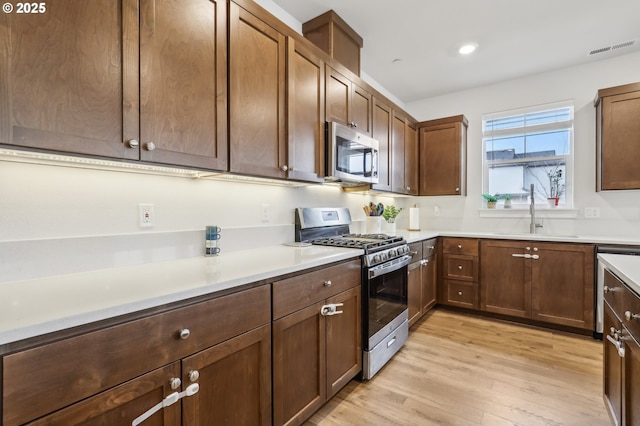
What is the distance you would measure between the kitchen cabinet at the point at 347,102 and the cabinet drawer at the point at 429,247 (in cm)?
129

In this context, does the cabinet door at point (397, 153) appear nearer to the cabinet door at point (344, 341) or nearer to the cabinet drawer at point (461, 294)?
the cabinet drawer at point (461, 294)

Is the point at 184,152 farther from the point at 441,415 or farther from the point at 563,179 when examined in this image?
the point at 563,179

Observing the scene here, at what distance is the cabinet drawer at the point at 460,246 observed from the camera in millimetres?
3174

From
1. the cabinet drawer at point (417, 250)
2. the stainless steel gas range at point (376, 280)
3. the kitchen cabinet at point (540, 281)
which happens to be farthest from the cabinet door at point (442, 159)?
the stainless steel gas range at point (376, 280)

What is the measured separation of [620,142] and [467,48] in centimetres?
167

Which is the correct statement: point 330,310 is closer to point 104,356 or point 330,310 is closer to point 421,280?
point 104,356

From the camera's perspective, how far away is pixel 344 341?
1.80 metres

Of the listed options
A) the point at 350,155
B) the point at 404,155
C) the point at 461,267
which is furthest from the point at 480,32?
the point at 461,267

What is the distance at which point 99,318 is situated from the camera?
79cm

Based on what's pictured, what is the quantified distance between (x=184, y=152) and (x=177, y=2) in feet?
2.14

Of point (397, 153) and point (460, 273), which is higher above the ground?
point (397, 153)

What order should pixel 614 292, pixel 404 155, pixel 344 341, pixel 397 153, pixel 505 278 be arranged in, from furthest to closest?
pixel 404 155
pixel 397 153
pixel 505 278
pixel 344 341
pixel 614 292

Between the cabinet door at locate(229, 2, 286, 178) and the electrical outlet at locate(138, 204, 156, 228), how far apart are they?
1.52 ft

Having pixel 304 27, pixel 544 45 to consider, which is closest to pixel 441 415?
pixel 304 27
